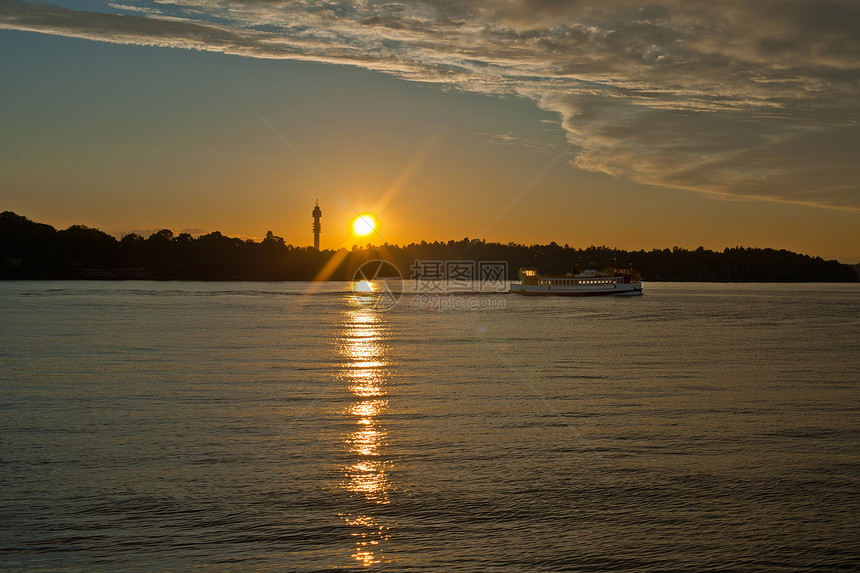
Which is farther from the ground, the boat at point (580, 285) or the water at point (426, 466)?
the boat at point (580, 285)

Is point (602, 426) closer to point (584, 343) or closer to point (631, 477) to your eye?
point (631, 477)

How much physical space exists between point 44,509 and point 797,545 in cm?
1428

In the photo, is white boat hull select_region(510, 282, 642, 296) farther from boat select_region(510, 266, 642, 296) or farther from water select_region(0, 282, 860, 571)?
water select_region(0, 282, 860, 571)

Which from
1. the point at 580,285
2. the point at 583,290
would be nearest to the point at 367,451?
the point at 583,290

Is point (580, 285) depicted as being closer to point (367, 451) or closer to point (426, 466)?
point (367, 451)

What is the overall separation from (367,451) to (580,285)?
568 feet

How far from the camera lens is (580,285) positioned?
188 metres

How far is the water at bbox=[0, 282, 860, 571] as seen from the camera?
12930 mm

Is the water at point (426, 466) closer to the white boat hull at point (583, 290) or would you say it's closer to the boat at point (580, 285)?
the white boat hull at point (583, 290)

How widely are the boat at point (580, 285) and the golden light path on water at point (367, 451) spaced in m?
146

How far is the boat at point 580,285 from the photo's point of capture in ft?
612

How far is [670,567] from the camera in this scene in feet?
40.0

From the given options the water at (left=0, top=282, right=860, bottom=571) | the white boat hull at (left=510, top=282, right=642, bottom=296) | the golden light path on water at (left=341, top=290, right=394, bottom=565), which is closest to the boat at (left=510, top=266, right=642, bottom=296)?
the white boat hull at (left=510, top=282, right=642, bottom=296)

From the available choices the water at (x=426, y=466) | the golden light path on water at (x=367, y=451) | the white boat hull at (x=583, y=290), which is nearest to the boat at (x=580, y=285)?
the white boat hull at (x=583, y=290)
